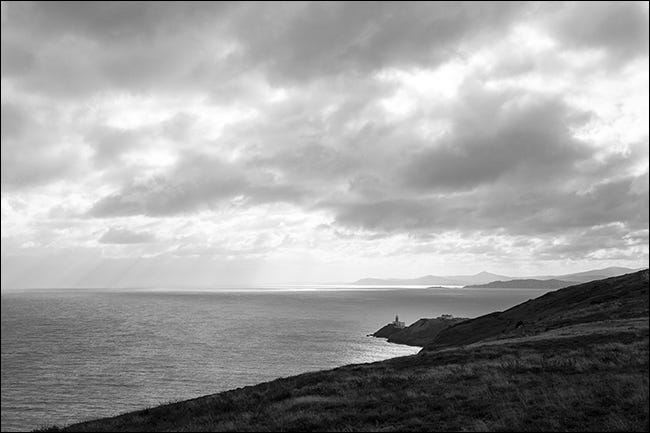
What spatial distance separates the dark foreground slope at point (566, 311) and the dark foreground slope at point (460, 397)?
18.6 meters

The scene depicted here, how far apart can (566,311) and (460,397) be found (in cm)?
5128

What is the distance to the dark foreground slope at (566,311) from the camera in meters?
50.7

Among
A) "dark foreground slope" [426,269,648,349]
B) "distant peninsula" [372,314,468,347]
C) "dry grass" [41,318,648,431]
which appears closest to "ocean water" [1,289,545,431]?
"distant peninsula" [372,314,468,347]

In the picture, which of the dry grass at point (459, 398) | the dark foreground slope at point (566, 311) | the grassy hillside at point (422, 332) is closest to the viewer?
the dry grass at point (459, 398)

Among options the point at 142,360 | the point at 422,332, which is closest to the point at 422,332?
the point at 422,332

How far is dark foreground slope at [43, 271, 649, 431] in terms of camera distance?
1770 centimetres

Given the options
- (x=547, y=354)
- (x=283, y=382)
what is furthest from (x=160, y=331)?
(x=547, y=354)

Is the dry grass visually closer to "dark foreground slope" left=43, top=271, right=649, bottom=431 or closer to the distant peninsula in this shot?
"dark foreground slope" left=43, top=271, right=649, bottom=431

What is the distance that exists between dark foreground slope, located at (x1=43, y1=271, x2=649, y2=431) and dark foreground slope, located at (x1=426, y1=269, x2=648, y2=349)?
733 inches

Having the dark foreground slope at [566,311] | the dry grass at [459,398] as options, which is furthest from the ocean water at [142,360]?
the dry grass at [459,398]

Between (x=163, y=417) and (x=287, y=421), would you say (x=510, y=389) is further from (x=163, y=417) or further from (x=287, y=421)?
(x=163, y=417)

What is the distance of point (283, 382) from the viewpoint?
32250 mm

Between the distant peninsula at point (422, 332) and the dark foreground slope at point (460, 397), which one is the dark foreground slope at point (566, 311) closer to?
the dark foreground slope at point (460, 397)

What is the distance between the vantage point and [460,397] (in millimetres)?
21297
